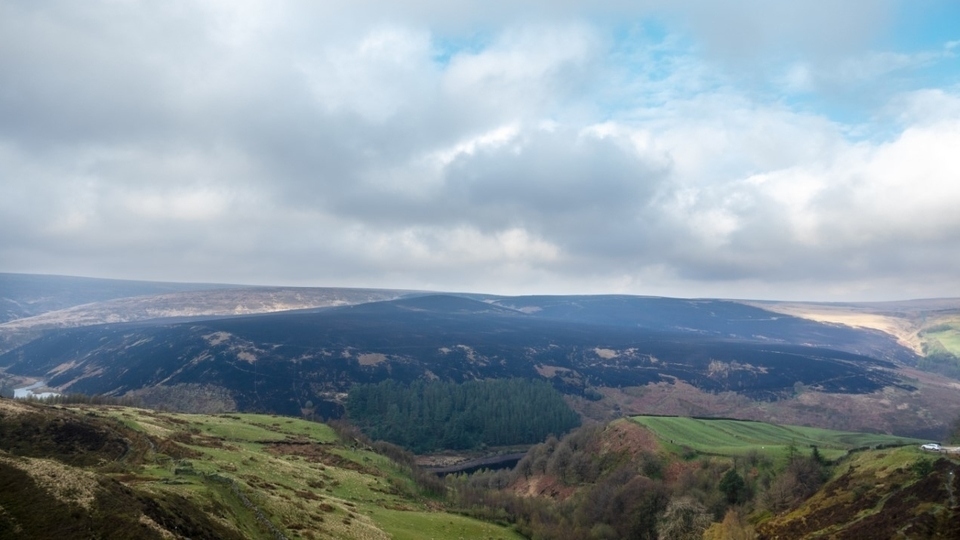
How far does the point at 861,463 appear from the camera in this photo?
76.9 m

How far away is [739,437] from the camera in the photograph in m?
162

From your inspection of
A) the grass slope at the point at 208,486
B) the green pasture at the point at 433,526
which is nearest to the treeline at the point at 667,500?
the green pasture at the point at 433,526

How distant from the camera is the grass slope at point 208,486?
31.6 metres

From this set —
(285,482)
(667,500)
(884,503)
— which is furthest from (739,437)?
(285,482)

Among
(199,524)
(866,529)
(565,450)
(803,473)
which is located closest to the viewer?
(199,524)

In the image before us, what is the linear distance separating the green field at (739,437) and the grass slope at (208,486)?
73.7 meters

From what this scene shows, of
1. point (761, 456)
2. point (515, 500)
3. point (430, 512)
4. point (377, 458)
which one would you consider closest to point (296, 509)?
point (430, 512)

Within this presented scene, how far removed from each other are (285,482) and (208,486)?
96.2 feet

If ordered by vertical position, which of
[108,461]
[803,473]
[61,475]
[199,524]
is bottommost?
[803,473]

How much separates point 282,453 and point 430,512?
3742cm

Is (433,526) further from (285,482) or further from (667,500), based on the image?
(667,500)

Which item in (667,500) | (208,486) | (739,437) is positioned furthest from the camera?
(739,437)

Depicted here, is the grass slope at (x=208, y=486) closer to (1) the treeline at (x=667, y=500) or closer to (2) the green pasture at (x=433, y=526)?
(2) the green pasture at (x=433, y=526)

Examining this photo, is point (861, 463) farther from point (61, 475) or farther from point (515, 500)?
point (61, 475)
